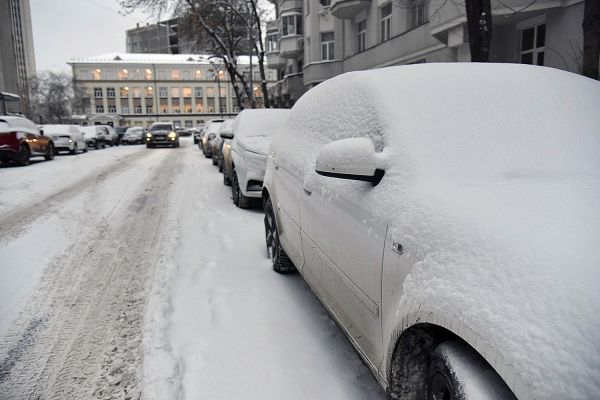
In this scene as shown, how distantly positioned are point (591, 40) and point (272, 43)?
42.5 meters

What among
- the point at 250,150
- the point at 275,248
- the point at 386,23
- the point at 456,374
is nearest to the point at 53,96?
the point at 386,23

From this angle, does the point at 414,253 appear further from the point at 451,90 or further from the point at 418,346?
the point at 451,90

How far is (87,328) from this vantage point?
3.41 metres

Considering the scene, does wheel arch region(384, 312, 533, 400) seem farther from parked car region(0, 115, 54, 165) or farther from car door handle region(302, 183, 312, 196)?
parked car region(0, 115, 54, 165)

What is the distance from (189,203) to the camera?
28.4 feet

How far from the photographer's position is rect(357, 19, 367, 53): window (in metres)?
24.8

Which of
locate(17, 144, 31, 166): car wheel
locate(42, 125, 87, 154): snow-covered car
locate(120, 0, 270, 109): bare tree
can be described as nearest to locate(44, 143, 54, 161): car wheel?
locate(17, 144, 31, 166): car wheel

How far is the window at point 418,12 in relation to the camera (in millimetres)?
17612

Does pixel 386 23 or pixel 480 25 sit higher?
pixel 386 23

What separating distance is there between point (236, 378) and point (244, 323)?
73cm

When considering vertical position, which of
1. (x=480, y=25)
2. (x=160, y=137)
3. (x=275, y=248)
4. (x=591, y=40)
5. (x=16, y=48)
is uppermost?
(x=16, y=48)

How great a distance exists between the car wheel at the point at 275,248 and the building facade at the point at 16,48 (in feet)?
234

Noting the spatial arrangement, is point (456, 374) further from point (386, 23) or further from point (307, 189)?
point (386, 23)

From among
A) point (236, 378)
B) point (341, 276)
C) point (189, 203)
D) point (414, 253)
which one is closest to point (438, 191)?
point (414, 253)
